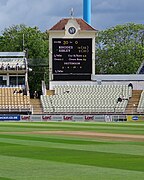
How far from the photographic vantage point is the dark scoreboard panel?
70938 mm

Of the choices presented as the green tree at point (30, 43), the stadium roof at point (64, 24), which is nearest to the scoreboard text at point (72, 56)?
the stadium roof at point (64, 24)

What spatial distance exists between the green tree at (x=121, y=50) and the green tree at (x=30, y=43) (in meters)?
11.4

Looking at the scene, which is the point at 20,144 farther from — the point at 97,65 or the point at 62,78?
the point at 97,65

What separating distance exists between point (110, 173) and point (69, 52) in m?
55.4

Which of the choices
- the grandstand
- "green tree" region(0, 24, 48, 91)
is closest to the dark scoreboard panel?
the grandstand

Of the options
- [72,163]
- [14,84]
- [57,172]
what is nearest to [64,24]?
[14,84]

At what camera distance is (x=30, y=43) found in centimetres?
10975

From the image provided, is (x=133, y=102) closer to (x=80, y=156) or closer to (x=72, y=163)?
(x=80, y=156)

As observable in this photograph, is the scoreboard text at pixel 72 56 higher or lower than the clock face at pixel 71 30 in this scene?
lower

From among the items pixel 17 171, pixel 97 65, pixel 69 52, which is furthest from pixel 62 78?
pixel 17 171

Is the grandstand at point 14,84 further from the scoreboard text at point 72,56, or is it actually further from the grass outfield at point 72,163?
the grass outfield at point 72,163

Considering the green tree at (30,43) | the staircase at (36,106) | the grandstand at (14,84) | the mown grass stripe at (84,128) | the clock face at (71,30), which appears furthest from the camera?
the green tree at (30,43)

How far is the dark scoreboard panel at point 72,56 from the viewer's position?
70.9 m

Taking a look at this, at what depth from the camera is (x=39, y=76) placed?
Answer: 4045 inches
